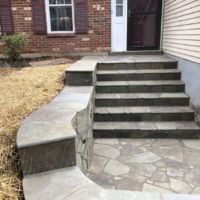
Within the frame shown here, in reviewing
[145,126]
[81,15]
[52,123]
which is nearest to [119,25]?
[81,15]

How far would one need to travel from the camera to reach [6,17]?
586 cm

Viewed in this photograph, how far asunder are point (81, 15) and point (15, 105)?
13.0 feet

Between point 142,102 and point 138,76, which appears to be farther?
point 138,76

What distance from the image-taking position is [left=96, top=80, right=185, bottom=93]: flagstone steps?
3.93 m

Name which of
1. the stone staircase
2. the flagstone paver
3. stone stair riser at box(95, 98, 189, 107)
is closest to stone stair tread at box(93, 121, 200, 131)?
the stone staircase

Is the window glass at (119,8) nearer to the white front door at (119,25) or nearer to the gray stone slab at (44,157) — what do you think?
the white front door at (119,25)

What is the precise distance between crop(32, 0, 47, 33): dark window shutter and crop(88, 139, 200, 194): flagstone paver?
3867 mm

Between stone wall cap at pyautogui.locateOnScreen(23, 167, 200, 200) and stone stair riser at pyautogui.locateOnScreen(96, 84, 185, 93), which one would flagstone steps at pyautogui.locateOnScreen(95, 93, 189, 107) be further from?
stone wall cap at pyautogui.locateOnScreen(23, 167, 200, 200)

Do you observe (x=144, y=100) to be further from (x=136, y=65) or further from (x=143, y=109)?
(x=136, y=65)

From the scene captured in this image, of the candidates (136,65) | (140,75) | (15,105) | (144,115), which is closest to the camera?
(15,105)

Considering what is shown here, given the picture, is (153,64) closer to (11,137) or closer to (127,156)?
(127,156)

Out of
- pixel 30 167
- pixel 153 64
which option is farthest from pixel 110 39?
pixel 30 167

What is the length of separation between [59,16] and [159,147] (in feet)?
14.5

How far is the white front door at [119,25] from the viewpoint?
5734 mm
